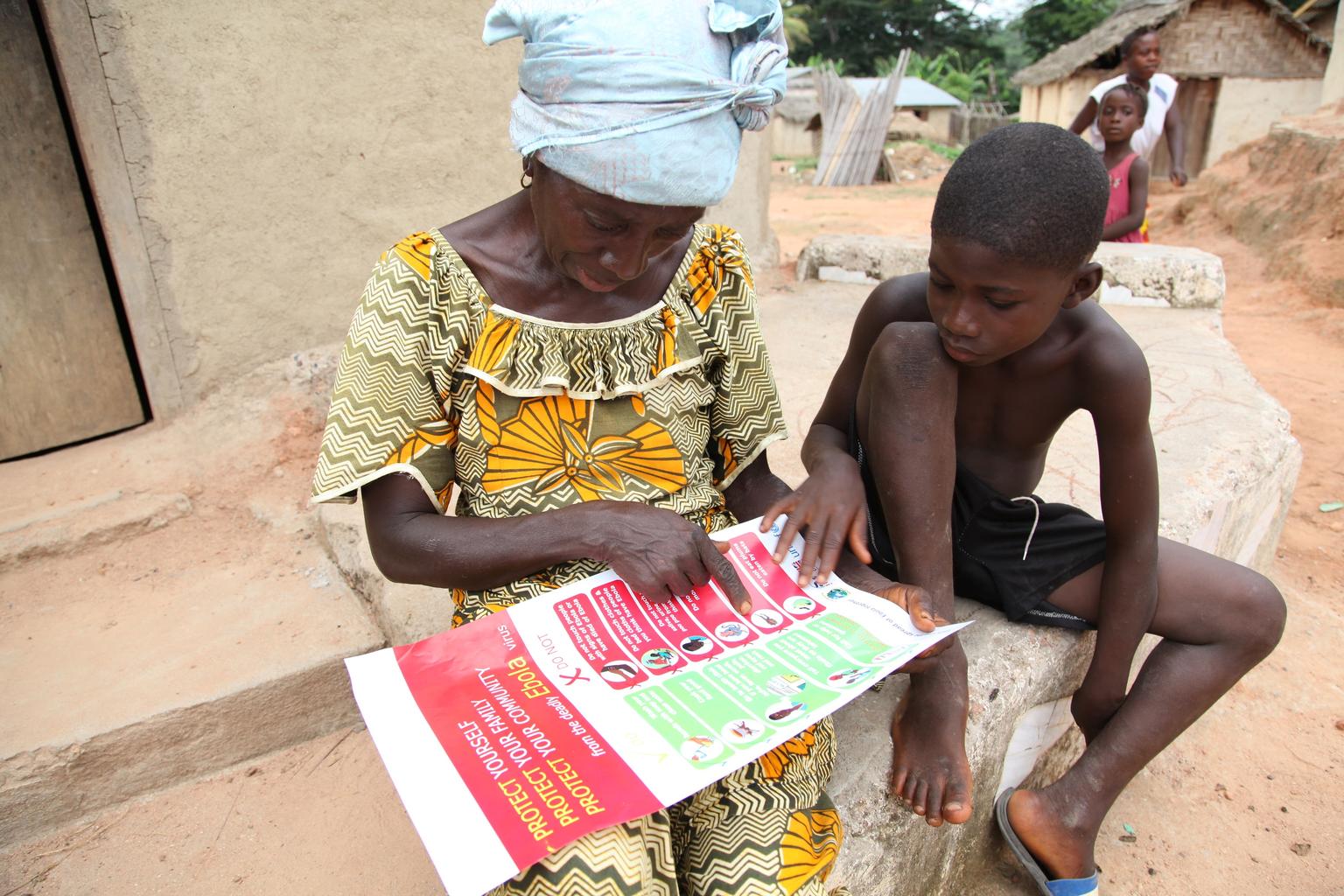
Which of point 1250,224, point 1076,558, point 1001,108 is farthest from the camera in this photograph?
point 1001,108

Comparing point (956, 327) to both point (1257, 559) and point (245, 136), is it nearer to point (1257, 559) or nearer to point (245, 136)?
point (1257, 559)

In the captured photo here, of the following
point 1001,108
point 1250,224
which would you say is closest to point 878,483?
point 1250,224

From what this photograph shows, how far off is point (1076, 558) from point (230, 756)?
74.4 inches

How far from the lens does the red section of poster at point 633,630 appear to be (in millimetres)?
1293

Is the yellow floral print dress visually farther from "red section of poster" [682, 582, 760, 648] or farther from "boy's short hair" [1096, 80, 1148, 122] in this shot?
"boy's short hair" [1096, 80, 1148, 122]

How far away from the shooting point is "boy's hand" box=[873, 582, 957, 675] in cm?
132

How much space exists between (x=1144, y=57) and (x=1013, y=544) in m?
4.67

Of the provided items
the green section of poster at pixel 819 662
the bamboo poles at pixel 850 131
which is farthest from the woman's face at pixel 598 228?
the bamboo poles at pixel 850 131

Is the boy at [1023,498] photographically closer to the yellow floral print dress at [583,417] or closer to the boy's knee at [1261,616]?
the boy's knee at [1261,616]

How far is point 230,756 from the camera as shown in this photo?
2.06 metres

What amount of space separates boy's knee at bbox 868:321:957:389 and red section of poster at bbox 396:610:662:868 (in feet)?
2.52

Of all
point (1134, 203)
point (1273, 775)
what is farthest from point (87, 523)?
point (1134, 203)

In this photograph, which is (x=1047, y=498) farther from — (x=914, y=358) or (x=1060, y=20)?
(x=1060, y=20)

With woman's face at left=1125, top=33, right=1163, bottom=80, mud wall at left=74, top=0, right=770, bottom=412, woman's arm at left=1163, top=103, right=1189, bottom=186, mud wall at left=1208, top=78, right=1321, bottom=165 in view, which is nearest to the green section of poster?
mud wall at left=74, top=0, right=770, bottom=412
